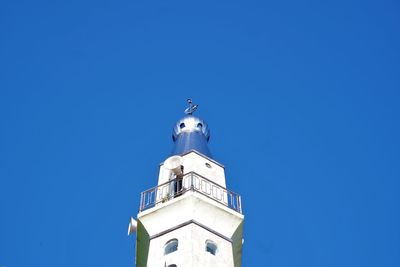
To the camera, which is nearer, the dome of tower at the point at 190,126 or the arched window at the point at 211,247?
the arched window at the point at 211,247

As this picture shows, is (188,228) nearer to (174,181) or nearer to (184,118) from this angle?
(174,181)

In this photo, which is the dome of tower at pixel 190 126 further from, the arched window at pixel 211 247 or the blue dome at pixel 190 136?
the arched window at pixel 211 247

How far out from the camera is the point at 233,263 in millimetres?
24969

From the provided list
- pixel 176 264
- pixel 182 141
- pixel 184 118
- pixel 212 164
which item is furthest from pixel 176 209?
pixel 184 118

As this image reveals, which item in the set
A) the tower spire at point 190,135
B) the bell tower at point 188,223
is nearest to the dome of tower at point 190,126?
the tower spire at point 190,135

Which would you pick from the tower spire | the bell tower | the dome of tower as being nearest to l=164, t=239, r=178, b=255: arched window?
the bell tower

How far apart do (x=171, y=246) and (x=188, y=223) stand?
98cm

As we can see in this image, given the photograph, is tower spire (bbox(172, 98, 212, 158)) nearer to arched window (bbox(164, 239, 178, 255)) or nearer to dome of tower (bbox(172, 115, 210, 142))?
dome of tower (bbox(172, 115, 210, 142))

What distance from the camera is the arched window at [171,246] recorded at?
24484 millimetres

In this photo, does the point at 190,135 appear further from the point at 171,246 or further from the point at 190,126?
the point at 171,246

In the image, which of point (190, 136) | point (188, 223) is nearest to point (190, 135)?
point (190, 136)

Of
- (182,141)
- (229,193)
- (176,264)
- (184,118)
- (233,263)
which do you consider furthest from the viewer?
(184,118)

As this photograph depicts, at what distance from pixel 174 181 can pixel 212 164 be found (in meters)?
2.51

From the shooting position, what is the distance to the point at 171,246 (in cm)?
2464
